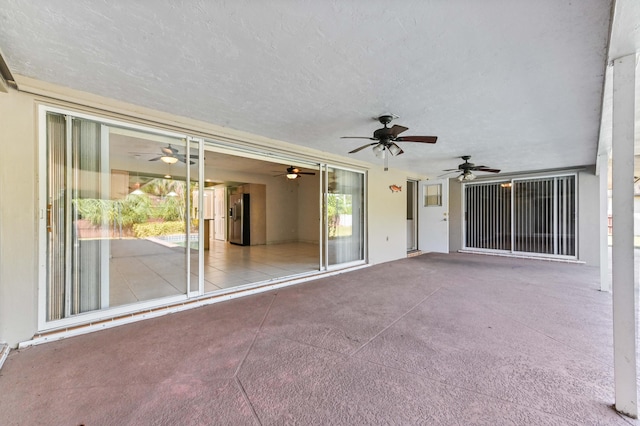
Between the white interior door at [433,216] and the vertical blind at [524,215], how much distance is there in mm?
1338

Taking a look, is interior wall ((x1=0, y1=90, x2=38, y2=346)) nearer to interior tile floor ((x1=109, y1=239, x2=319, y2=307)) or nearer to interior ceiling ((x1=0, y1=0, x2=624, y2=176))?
interior ceiling ((x1=0, y1=0, x2=624, y2=176))

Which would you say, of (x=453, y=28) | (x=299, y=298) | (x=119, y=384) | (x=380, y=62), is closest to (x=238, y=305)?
(x=299, y=298)

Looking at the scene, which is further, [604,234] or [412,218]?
[412,218]

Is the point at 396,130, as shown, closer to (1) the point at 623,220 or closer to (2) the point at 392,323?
(1) the point at 623,220

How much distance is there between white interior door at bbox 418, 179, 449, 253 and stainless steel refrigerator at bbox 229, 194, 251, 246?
5701 millimetres

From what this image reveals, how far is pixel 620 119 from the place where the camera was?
1.73 metres

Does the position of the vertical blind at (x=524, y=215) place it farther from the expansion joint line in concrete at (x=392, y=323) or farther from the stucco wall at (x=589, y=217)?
the expansion joint line in concrete at (x=392, y=323)

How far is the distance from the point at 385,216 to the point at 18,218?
609 cm

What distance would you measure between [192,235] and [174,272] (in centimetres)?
54

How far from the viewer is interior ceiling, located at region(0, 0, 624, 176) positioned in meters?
1.59

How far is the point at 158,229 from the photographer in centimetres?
343

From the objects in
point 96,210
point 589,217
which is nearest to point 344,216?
point 96,210

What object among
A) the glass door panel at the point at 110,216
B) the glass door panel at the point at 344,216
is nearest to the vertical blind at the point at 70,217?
the glass door panel at the point at 110,216

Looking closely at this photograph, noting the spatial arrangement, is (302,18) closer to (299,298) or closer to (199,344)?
(199,344)
